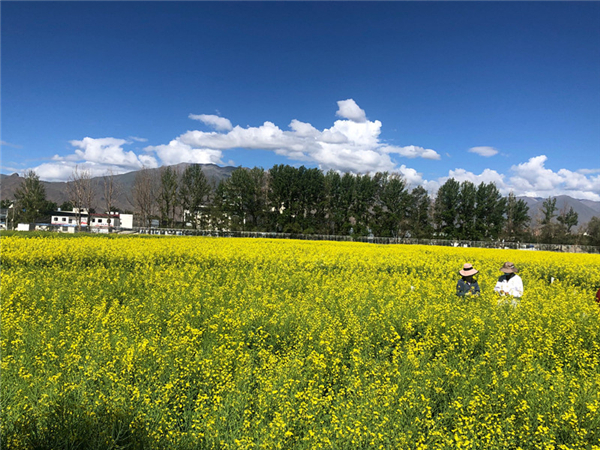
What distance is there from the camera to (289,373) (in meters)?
4.51

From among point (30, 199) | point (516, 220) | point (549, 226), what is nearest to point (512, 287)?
point (516, 220)

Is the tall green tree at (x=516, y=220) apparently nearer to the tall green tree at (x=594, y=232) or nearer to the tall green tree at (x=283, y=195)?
the tall green tree at (x=594, y=232)

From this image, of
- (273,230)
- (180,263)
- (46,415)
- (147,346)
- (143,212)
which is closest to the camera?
(46,415)

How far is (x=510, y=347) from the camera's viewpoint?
5789mm

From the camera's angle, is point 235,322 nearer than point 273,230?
Yes

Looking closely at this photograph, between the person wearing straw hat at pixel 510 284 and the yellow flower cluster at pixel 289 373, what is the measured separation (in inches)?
21.0

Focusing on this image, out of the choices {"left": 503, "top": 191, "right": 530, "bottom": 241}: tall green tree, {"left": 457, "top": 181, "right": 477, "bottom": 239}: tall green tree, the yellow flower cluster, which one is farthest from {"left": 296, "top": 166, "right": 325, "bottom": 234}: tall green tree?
the yellow flower cluster

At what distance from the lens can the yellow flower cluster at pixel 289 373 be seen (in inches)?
136

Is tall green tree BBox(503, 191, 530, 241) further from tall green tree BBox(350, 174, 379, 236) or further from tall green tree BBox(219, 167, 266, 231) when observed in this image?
tall green tree BBox(219, 167, 266, 231)

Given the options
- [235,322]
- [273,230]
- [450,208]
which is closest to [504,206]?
[450,208]

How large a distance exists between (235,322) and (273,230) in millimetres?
Answer: 61534

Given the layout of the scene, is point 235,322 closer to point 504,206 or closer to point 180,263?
point 180,263

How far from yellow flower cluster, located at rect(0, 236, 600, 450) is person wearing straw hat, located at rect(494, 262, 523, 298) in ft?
1.75

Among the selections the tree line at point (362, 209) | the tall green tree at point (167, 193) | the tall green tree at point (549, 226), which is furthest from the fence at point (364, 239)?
the tall green tree at point (167, 193)
